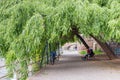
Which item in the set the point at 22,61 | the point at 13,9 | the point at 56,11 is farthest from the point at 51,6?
the point at 22,61

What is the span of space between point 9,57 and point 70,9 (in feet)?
13.4

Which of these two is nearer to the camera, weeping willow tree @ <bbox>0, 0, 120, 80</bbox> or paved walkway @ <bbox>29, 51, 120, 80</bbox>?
paved walkway @ <bbox>29, 51, 120, 80</bbox>

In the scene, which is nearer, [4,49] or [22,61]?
[22,61]

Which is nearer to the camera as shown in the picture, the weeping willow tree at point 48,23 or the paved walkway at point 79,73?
the paved walkway at point 79,73

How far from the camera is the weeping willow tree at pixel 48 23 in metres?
17.0

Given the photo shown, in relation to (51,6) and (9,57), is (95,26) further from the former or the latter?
(9,57)

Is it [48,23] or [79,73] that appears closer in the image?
[79,73]

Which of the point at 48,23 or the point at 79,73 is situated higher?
the point at 48,23

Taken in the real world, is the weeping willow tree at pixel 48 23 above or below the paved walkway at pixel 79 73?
above

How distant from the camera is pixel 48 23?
57.5 feet

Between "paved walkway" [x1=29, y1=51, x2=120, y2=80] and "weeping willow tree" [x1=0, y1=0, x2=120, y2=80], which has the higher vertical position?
"weeping willow tree" [x1=0, y1=0, x2=120, y2=80]

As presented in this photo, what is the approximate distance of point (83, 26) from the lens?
57.0 ft

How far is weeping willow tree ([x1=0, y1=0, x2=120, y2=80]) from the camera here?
16984mm

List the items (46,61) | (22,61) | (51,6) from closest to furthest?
(22,61) < (51,6) < (46,61)
